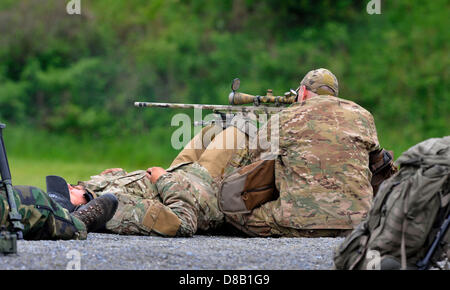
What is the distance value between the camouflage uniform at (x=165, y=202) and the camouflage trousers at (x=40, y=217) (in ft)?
1.93

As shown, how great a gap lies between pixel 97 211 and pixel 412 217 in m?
2.15

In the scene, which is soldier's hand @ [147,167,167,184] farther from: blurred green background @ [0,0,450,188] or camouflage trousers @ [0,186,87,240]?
blurred green background @ [0,0,450,188]

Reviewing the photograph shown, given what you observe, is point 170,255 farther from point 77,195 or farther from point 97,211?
point 77,195

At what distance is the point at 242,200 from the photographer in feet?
17.0

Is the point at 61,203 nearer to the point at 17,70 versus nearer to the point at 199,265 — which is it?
the point at 199,265

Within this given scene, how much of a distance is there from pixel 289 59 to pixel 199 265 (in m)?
14.5

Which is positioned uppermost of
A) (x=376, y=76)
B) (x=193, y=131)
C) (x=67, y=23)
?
(x=67, y=23)

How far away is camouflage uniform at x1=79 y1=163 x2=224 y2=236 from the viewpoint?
5078 millimetres

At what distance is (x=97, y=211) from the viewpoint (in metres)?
4.82

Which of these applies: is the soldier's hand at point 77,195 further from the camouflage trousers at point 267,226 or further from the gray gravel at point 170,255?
the camouflage trousers at point 267,226

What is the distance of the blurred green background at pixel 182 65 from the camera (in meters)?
17.2

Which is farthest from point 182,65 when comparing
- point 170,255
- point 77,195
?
point 170,255
